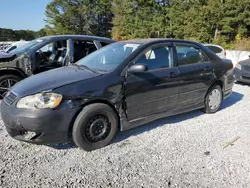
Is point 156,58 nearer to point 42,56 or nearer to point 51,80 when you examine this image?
point 51,80

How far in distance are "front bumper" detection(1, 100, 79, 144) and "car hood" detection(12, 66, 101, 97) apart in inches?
10.3

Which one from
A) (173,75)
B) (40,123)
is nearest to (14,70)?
(40,123)

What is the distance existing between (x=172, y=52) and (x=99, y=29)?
4566cm

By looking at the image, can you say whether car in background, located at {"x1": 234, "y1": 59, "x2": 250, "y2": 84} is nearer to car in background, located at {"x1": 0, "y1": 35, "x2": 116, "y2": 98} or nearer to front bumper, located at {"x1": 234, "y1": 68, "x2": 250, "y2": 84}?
front bumper, located at {"x1": 234, "y1": 68, "x2": 250, "y2": 84}

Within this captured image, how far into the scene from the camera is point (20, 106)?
2.79m

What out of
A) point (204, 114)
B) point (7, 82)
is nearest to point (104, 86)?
point (204, 114)

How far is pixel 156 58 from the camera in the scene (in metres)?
3.67

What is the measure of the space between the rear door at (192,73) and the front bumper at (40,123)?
199 cm

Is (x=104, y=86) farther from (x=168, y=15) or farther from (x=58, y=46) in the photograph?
(x=168, y=15)

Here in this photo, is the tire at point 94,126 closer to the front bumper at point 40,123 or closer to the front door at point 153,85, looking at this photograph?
the front bumper at point 40,123

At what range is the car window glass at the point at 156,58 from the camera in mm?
3509

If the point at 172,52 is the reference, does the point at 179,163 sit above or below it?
below

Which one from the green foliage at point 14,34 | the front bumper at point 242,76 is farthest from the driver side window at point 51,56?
the green foliage at point 14,34

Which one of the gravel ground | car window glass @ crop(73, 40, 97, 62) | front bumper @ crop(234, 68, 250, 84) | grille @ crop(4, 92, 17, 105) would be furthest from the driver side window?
front bumper @ crop(234, 68, 250, 84)
